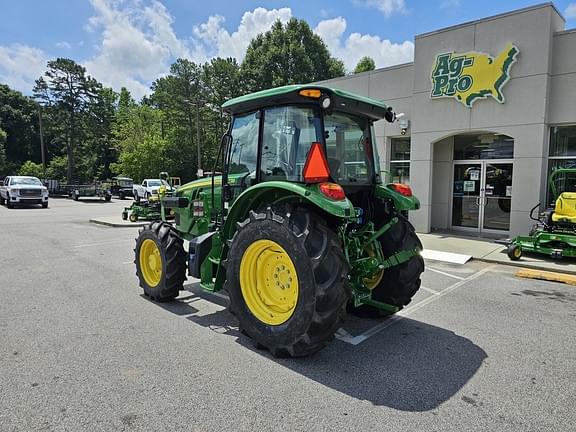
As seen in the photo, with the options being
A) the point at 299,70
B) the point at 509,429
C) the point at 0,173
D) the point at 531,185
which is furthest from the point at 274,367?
the point at 0,173

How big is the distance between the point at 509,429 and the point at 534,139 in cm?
935

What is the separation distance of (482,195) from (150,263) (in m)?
9.97

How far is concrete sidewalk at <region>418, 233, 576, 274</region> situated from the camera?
26.5 feet

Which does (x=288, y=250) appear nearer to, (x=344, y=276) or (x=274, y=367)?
(x=344, y=276)

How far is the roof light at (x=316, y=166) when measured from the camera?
3662 mm

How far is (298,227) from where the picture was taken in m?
3.59

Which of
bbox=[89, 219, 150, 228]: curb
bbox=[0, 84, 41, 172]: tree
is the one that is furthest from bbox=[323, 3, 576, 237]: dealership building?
bbox=[0, 84, 41, 172]: tree

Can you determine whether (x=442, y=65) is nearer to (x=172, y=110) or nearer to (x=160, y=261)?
(x=160, y=261)

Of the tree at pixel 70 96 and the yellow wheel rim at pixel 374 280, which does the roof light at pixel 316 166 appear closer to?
the yellow wheel rim at pixel 374 280

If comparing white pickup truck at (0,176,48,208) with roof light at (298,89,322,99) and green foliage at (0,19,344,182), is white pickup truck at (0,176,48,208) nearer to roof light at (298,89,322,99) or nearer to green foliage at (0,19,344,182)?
green foliage at (0,19,344,182)

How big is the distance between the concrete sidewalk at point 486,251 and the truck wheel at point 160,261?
6.68 m

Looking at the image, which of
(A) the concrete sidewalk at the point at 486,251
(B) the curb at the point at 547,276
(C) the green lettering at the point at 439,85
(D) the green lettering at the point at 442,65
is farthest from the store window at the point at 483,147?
(B) the curb at the point at 547,276

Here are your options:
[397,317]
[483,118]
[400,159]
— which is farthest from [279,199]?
[400,159]

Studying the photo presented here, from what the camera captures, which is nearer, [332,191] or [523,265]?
[332,191]
